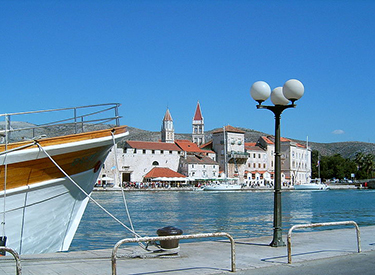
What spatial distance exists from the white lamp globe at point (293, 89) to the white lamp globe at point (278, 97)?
43 centimetres

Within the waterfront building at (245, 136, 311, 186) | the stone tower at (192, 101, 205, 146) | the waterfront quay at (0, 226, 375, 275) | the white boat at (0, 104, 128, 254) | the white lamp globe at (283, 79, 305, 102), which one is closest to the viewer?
the waterfront quay at (0, 226, 375, 275)

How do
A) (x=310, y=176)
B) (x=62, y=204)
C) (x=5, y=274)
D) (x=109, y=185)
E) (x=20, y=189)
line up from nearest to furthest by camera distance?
(x=5, y=274), (x=20, y=189), (x=62, y=204), (x=109, y=185), (x=310, y=176)

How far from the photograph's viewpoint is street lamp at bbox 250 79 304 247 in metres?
9.67

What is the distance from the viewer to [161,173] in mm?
88062

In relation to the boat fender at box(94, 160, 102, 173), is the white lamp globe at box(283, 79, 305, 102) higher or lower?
higher

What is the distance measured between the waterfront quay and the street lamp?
0.49 m

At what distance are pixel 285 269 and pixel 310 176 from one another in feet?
396

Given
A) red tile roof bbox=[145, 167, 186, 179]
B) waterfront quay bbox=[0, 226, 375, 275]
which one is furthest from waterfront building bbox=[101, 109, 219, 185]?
waterfront quay bbox=[0, 226, 375, 275]

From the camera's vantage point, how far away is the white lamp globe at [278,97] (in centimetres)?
1020

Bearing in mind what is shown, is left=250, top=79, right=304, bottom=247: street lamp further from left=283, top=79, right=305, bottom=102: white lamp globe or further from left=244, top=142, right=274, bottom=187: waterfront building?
left=244, top=142, right=274, bottom=187: waterfront building

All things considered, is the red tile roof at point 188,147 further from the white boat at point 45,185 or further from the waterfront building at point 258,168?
the white boat at point 45,185

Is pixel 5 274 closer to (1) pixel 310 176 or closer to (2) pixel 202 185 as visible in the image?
(2) pixel 202 185

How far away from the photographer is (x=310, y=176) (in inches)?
4860

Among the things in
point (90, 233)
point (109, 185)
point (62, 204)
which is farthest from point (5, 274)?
point (109, 185)
